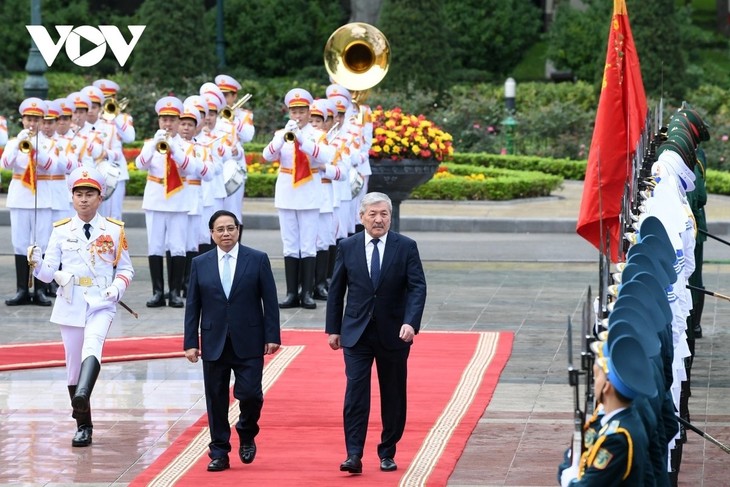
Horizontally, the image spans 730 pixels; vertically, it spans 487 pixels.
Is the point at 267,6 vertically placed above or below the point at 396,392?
above

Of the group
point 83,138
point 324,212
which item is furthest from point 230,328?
point 83,138

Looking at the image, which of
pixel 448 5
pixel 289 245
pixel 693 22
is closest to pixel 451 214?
pixel 289 245

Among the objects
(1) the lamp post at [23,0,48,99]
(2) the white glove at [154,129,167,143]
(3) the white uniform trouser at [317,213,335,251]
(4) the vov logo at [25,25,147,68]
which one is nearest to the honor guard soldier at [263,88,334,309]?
(3) the white uniform trouser at [317,213,335,251]

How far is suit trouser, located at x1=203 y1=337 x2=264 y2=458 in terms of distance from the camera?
9.77 m

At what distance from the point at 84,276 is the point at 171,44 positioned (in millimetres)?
24855

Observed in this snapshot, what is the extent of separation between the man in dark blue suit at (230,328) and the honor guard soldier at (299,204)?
5.88m

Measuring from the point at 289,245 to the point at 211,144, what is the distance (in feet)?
4.02

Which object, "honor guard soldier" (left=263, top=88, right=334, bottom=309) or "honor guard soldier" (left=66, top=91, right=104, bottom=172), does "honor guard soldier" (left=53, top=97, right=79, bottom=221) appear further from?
"honor guard soldier" (left=263, top=88, right=334, bottom=309)

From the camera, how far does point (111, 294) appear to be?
10484 millimetres

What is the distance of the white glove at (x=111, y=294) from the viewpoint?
10.5 m

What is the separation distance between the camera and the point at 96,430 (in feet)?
35.7

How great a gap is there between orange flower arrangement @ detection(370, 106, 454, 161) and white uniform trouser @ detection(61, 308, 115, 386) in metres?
7.75

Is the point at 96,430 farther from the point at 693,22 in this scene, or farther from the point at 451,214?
the point at 693,22

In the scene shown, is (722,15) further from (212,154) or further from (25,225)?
(25,225)
